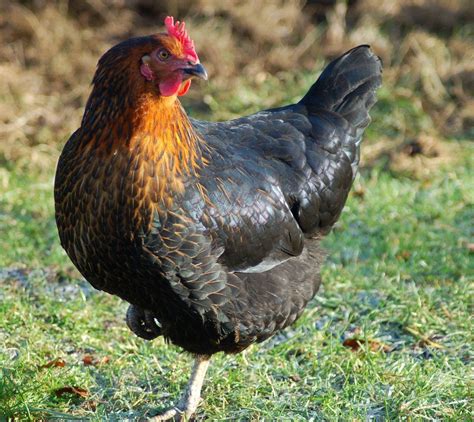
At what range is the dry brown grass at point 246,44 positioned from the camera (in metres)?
8.69

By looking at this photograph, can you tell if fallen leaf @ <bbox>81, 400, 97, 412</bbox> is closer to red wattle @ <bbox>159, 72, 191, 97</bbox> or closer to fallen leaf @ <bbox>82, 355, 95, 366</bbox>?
fallen leaf @ <bbox>82, 355, 95, 366</bbox>

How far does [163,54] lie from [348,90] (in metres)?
1.67

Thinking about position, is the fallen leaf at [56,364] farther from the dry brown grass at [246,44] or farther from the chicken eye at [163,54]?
the dry brown grass at [246,44]

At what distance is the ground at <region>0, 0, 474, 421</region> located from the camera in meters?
4.15

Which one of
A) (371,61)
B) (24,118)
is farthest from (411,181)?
(24,118)

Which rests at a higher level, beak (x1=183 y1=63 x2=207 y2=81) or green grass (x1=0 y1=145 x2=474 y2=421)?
beak (x1=183 y1=63 x2=207 y2=81)

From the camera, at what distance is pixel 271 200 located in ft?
13.8

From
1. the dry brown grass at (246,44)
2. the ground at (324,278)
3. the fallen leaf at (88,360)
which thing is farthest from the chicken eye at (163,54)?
the dry brown grass at (246,44)

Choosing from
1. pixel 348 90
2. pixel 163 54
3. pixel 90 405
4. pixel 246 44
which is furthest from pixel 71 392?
pixel 246 44

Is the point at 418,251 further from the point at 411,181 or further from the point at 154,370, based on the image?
the point at 154,370

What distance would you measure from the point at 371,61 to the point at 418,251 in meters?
1.72

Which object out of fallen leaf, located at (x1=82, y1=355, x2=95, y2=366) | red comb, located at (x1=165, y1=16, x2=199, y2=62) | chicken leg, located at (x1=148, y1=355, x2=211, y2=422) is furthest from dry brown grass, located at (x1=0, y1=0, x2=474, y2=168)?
red comb, located at (x1=165, y1=16, x2=199, y2=62)

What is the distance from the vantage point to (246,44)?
980 cm

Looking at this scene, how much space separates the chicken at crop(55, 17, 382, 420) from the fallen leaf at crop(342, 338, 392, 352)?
0.58m
